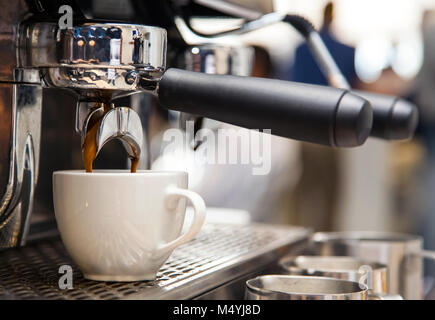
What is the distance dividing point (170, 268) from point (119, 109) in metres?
0.14

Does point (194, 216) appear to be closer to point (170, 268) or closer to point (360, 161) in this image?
point (170, 268)

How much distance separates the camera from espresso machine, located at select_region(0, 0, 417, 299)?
0.44 metres

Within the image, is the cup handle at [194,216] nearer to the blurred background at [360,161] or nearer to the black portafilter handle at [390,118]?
the black portafilter handle at [390,118]

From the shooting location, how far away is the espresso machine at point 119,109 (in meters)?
0.44

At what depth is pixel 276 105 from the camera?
434 millimetres

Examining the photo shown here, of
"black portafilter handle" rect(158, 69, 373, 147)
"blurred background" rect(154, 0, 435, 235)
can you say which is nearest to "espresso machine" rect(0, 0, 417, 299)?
"black portafilter handle" rect(158, 69, 373, 147)

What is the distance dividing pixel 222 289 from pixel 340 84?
272 millimetres

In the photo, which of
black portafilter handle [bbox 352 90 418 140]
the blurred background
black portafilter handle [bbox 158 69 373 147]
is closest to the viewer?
black portafilter handle [bbox 158 69 373 147]

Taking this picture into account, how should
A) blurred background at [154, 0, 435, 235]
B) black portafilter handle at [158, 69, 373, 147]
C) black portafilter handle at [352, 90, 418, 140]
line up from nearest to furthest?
black portafilter handle at [158, 69, 373, 147] < black portafilter handle at [352, 90, 418, 140] < blurred background at [154, 0, 435, 235]

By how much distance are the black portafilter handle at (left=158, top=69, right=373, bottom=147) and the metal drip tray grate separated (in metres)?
0.13

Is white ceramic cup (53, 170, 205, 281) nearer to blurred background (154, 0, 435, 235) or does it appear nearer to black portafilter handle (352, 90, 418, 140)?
black portafilter handle (352, 90, 418, 140)

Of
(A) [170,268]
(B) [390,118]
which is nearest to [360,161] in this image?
(B) [390,118]

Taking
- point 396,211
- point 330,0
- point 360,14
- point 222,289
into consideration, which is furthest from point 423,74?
point 222,289

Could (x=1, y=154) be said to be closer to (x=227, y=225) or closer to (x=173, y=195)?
(x=173, y=195)
